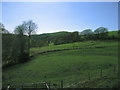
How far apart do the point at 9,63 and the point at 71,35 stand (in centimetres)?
3365

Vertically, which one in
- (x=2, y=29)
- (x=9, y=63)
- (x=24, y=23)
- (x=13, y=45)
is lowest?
(x=9, y=63)

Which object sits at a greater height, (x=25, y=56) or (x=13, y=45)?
(x=13, y=45)

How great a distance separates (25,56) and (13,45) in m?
3.99

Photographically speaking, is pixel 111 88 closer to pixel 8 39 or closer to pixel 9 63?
pixel 8 39

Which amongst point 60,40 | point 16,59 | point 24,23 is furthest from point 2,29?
point 60,40

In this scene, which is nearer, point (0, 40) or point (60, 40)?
point (0, 40)

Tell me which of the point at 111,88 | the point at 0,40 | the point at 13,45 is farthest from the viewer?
the point at 13,45

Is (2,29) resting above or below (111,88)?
above

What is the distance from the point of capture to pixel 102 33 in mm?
52688

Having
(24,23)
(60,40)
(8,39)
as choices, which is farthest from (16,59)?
(60,40)

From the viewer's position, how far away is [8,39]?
19094 mm

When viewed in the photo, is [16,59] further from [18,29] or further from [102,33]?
[102,33]

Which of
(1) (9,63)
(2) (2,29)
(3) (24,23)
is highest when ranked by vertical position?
(3) (24,23)

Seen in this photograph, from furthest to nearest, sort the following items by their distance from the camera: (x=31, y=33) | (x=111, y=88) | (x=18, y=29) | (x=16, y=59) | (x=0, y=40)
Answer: (x=31, y=33) < (x=18, y=29) < (x=16, y=59) < (x=0, y=40) < (x=111, y=88)
